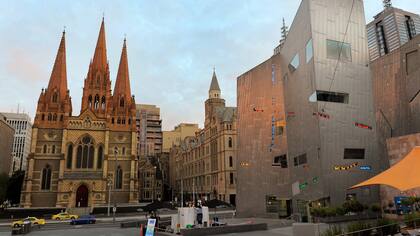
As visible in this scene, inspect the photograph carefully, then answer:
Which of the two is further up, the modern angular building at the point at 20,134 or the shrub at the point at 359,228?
the modern angular building at the point at 20,134

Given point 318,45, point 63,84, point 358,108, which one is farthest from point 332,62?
point 63,84

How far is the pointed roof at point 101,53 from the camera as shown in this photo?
235ft

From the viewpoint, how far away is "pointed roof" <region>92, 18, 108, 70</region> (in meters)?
71.8

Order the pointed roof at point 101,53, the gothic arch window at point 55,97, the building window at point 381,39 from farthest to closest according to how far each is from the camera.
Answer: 1. the building window at point 381,39
2. the pointed roof at point 101,53
3. the gothic arch window at point 55,97

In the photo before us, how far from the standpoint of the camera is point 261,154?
3862cm

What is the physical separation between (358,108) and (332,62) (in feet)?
16.5

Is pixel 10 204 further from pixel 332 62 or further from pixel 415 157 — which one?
pixel 415 157

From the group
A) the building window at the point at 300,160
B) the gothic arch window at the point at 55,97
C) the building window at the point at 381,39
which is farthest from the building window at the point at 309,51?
the building window at the point at 381,39

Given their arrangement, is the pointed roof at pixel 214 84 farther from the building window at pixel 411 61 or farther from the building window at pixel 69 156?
the building window at pixel 411 61

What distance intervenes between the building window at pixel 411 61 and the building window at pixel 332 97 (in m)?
14.8

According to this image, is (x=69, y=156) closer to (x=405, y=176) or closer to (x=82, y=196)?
(x=82, y=196)

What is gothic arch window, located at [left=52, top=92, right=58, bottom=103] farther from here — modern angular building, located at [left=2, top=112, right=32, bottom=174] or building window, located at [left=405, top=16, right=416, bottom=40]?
building window, located at [left=405, top=16, right=416, bottom=40]

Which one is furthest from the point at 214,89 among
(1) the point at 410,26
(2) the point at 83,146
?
(1) the point at 410,26

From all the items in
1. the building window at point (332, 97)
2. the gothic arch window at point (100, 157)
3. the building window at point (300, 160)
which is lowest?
the building window at point (300, 160)
